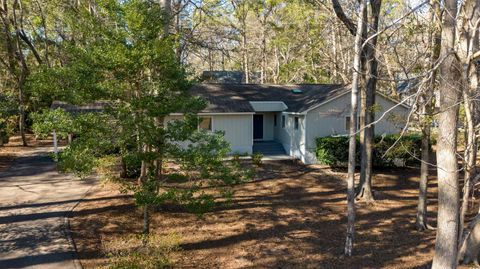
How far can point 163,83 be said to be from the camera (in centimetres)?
898

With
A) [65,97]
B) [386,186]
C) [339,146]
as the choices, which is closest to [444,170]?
[65,97]

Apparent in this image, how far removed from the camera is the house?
20.6 m

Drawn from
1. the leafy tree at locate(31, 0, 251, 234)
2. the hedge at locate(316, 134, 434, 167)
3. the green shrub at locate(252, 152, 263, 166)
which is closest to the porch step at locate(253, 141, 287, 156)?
the green shrub at locate(252, 152, 263, 166)

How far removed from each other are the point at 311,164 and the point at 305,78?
71.8 feet

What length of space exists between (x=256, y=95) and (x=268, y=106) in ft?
4.59

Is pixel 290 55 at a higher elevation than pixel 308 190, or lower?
higher

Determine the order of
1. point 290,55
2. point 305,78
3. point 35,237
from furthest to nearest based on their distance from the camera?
point 305,78 → point 290,55 → point 35,237

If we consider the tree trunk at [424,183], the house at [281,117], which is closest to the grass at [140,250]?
the tree trunk at [424,183]

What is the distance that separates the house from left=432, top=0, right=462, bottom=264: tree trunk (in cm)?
1287

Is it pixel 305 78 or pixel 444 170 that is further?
pixel 305 78

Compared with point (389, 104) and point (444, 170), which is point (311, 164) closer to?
point (389, 104)

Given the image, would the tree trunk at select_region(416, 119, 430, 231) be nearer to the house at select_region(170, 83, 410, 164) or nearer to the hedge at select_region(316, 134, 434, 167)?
the hedge at select_region(316, 134, 434, 167)

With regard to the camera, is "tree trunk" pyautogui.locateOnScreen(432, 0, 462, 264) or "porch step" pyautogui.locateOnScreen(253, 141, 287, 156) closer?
"tree trunk" pyautogui.locateOnScreen(432, 0, 462, 264)

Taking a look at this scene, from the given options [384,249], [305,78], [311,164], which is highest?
[305,78]
